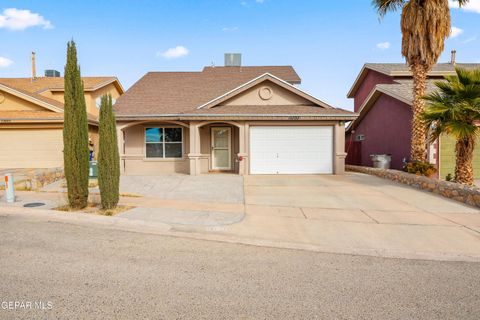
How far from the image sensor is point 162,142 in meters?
16.1

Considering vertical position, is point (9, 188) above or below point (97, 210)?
above

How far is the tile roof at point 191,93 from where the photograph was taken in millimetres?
15070

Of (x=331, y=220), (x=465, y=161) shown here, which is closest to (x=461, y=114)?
(x=465, y=161)

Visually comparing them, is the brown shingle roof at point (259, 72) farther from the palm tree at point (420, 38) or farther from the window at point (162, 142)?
the palm tree at point (420, 38)

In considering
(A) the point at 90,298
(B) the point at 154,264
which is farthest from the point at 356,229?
(A) the point at 90,298

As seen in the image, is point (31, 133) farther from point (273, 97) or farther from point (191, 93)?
point (273, 97)

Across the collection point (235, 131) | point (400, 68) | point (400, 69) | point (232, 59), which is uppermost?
point (232, 59)

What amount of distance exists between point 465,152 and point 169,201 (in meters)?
10.4

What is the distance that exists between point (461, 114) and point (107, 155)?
11.5m

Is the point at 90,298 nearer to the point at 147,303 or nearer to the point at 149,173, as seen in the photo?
the point at 147,303

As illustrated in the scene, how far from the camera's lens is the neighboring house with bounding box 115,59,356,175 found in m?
14.8

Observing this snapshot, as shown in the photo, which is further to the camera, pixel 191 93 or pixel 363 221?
pixel 191 93

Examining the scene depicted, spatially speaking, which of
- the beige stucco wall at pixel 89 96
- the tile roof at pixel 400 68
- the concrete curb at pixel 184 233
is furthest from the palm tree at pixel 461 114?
the beige stucco wall at pixel 89 96

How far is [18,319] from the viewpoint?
121 inches
